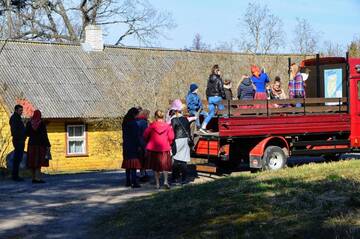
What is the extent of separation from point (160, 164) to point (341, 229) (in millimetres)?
7250

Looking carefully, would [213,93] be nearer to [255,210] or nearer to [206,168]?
[206,168]

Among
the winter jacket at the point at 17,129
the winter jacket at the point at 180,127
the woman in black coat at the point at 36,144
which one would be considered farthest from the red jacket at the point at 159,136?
the winter jacket at the point at 17,129

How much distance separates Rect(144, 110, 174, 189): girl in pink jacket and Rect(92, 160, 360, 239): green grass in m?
1.89

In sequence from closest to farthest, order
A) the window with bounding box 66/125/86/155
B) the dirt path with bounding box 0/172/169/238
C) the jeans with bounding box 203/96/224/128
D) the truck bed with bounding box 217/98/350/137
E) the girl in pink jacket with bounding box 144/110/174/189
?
the dirt path with bounding box 0/172/169/238, the girl in pink jacket with bounding box 144/110/174/189, the truck bed with bounding box 217/98/350/137, the jeans with bounding box 203/96/224/128, the window with bounding box 66/125/86/155

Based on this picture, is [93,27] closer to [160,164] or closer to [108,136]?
[108,136]

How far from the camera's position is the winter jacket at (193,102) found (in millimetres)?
16547

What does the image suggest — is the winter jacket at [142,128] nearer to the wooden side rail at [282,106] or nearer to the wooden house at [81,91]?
the wooden side rail at [282,106]

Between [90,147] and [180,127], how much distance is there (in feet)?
65.7

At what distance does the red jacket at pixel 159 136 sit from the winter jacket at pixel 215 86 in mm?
2260

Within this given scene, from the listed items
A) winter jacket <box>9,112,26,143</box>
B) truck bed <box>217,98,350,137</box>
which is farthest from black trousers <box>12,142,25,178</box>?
truck bed <box>217,98,350,137</box>

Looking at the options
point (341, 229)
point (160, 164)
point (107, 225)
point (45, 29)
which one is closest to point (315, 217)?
point (341, 229)

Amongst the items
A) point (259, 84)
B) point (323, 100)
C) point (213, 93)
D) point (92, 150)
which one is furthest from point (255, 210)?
point (92, 150)

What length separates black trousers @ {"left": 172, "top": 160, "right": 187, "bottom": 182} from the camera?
1507cm

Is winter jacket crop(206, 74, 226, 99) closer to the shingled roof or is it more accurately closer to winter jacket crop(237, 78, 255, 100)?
winter jacket crop(237, 78, 255, 100)
